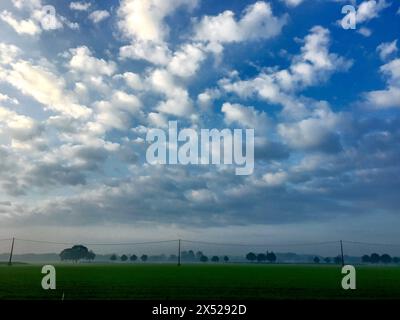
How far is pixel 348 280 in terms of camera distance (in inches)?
1642

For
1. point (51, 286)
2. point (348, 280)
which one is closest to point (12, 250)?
point (51, 286)
